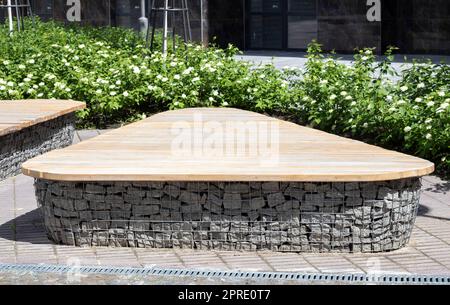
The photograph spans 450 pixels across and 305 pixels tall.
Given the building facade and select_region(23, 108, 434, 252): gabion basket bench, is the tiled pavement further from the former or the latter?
the building facade

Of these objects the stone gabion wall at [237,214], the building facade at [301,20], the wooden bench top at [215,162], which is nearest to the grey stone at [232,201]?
the stone gabion wall at [237,214]

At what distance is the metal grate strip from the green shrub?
3.43 metres

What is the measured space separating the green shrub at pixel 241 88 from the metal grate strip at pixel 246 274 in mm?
3427

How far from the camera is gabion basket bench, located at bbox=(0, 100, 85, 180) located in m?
10.1

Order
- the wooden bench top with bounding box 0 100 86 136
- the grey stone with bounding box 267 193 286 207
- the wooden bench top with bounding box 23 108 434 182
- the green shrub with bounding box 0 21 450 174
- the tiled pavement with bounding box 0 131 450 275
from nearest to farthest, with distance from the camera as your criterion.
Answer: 1. the tiled pavement with bounding box 0 131 450 275
2. the wooden bench top with bounding box 23 108 434 182
3. the grey stone with bounding box 267 193 286 207
4. the wooden bench top with bounding box 0 100 86 136
5. the green shrub with bounding box 0 21 450 174

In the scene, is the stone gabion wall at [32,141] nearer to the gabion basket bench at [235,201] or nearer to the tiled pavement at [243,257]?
the tiled pavement at [243,257]

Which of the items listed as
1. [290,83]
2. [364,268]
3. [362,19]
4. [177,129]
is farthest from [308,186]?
[362,19]

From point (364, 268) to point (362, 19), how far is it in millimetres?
15740

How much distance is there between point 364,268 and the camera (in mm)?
6898

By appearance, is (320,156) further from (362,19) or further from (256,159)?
(362,19)

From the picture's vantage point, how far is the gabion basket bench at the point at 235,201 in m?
7.20

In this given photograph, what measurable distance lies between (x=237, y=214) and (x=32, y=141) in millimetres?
4107

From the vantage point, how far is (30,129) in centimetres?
1074

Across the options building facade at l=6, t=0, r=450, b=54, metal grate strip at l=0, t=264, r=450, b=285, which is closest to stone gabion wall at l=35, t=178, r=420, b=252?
metal grate strip at l=0, t=264, r=450, b=285
